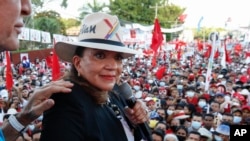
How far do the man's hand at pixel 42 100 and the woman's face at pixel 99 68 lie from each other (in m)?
0.11

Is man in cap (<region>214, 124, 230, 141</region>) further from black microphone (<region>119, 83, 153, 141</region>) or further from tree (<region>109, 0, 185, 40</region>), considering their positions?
tree (<region>109, 0, 185, 40</region>)

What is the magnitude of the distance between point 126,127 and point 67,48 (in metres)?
0.47

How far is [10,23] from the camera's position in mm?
764

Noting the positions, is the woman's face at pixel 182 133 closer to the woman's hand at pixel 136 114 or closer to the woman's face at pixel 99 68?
the woman's hand at pixel 136 114

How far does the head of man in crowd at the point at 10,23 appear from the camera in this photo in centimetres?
75

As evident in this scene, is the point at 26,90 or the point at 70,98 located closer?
the point at 70,98

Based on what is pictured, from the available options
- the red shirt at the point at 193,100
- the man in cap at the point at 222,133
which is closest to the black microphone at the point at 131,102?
the man in cap at the point at 222,133

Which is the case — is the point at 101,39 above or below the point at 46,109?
above

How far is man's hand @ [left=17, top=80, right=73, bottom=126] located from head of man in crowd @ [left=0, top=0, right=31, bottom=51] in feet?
1.71

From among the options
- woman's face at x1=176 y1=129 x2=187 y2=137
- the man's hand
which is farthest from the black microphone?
woman's face at x1=176 y1=129 x2=187 y2=137

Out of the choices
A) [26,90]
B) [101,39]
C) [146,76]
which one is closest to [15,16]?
[101,39]

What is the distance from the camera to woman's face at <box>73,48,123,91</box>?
4.61ft

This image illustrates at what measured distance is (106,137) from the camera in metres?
1.33

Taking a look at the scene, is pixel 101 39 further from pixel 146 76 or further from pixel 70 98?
pixel 146 76
